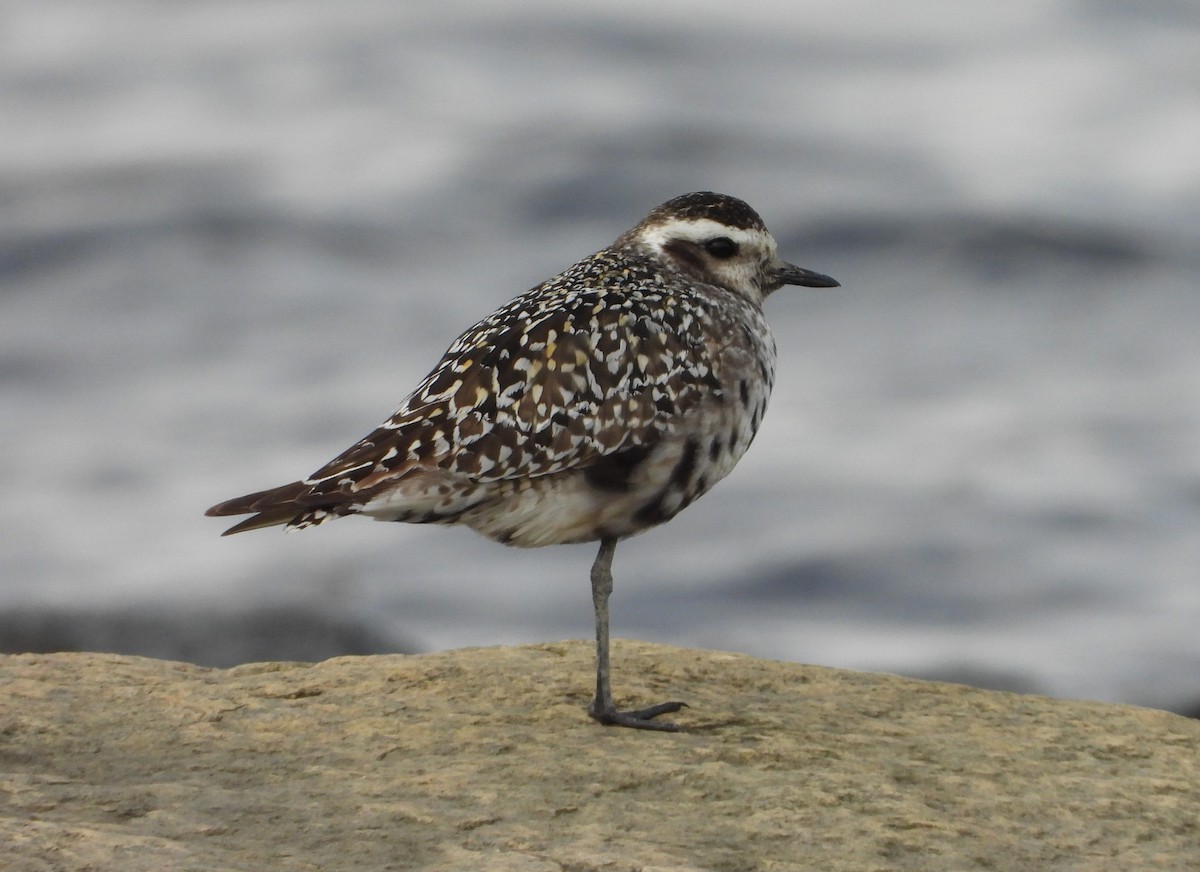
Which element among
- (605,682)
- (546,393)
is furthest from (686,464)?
(605,682)

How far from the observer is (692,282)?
31.9ft

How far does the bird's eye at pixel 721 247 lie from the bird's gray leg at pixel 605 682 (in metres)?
2.08

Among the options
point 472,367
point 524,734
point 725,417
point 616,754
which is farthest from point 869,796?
point 472,367

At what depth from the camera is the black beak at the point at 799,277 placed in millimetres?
10398

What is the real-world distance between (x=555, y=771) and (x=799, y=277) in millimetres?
4127

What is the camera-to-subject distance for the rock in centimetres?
632

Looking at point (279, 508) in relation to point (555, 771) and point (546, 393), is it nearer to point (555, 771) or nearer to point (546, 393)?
point (546, 393)

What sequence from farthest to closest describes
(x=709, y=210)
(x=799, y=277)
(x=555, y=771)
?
(x=799, y=277), (x=709, y=210), (x=555, y=771)

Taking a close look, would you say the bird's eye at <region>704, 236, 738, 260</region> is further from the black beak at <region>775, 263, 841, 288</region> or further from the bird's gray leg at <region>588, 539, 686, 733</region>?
the bird's gray leg at <region>588, 539, 686, 733</region>

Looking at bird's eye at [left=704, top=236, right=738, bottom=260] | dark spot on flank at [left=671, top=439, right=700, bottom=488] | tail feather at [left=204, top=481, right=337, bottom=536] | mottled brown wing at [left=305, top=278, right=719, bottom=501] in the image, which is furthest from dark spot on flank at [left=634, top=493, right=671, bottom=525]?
bird's eye at [left=704, top=236, right=738, bottom=260]

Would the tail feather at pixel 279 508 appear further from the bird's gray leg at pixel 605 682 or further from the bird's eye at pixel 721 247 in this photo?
the bird's eye at pixel 721 247

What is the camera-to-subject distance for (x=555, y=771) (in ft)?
24.6

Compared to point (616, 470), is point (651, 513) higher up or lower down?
lower down

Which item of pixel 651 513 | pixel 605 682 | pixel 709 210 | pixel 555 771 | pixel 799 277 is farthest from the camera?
pixel 799 277
